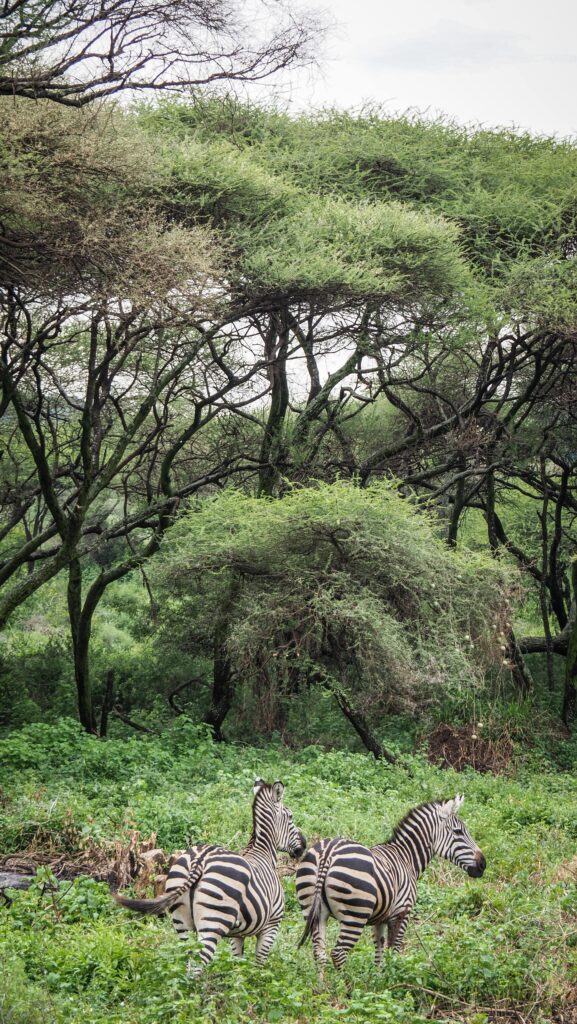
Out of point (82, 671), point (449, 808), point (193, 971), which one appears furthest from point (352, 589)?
point (193, 971)

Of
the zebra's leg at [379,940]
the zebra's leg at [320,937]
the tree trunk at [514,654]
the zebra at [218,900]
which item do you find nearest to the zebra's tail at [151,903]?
the zebra at [218,900]

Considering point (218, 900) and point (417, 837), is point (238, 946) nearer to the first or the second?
point (218, 900)

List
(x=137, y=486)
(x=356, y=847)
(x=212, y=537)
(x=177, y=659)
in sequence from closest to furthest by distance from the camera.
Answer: (x=356, y=847)
(x=212, y=537)
(x=177, y=659)
(x=137, y=486)

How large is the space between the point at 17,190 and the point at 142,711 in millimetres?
9999

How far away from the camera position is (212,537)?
13.2 m

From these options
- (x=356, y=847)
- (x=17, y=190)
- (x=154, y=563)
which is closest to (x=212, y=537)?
(x=154, y=563)

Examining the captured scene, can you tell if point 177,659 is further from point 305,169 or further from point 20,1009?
point 20,1009

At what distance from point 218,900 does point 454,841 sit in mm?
1826

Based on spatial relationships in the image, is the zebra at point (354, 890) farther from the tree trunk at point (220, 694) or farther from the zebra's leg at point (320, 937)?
the tree trunk at point (220, 694)

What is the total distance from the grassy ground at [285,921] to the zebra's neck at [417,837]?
Result: 1.45 ft

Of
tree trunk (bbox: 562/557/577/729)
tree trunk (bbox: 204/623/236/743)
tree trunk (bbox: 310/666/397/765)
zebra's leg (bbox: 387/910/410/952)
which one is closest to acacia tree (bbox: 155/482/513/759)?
tree trunk (bbox: 310/666/397/765)

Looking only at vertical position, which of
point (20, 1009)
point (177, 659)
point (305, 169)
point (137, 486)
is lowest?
point (20, 1009)

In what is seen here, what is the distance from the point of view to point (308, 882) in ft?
18.4

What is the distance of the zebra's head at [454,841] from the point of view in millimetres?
6324
